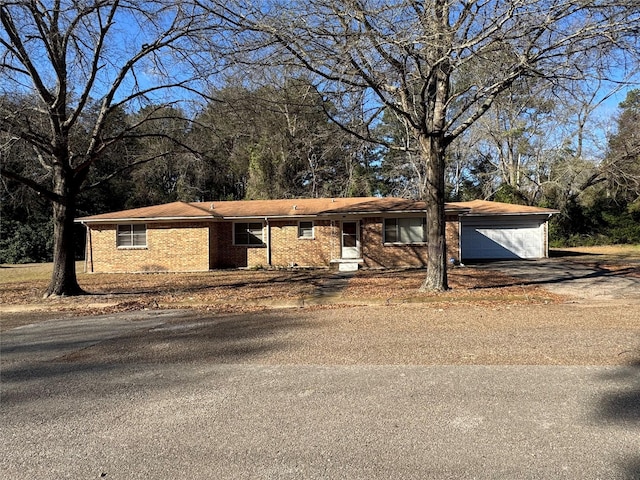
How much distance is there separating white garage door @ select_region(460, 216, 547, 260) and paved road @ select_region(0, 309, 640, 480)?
22940mm

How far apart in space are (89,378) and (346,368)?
122 inches

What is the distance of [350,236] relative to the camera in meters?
22.8

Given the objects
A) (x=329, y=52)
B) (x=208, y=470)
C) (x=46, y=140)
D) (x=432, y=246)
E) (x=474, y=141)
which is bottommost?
(x=208, y=470)

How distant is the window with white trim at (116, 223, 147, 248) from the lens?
2336 cm

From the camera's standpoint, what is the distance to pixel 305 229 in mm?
23344

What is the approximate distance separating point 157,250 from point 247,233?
172 inches

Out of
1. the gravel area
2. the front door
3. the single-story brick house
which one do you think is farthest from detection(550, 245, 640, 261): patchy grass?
the gravel area

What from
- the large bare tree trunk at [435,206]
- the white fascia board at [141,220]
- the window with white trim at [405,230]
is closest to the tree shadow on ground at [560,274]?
the large bare tree trunk at [435,206]

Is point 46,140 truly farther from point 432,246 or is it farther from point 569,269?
point 569,269

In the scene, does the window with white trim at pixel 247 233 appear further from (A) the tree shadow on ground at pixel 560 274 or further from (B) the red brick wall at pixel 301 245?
(A) the tree shadow on ground at pixel 560 274

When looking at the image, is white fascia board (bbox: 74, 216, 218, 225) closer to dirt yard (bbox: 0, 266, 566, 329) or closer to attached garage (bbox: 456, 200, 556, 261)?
dirt yard (bbox: 0, 266, 566, 329)

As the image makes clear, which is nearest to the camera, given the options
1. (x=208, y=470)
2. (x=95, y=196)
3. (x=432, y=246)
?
(x=208, y=470)

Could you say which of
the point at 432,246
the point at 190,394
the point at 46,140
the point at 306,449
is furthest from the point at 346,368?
the point at 46,140

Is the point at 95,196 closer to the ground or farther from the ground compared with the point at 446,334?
farther from the ground
